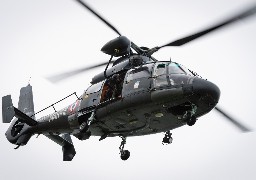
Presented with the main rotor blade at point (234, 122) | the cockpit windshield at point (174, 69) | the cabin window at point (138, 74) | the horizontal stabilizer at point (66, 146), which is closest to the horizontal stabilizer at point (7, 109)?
the horizontal stabilizer at point (66, 146)

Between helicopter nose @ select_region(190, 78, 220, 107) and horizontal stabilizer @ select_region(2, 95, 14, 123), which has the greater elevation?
helicopter nose @ select_region(190, 78, 220, 107)

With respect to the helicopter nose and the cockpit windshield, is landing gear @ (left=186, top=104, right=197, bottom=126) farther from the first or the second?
the cockpit windshield

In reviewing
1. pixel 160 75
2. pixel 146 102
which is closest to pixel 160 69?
pixel 160 75

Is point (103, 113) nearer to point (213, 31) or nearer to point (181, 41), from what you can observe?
point (181, 41)

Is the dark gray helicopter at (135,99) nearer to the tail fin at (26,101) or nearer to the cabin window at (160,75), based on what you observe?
the cabin window at (160,75)

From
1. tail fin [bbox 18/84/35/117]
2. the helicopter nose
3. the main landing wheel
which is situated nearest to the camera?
the helicopter nose

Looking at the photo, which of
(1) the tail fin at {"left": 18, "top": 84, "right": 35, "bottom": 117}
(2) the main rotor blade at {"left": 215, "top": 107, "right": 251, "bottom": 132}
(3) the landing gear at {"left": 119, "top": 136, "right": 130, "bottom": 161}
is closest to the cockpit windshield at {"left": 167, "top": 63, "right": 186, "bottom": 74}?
(2) the main rotor blade at {"left": 215, "top": 107, "right": 251, "bottom": 132}

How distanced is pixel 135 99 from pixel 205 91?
A: 2806 millimetres

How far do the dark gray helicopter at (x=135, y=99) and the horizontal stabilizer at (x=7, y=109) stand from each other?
2.04 feet

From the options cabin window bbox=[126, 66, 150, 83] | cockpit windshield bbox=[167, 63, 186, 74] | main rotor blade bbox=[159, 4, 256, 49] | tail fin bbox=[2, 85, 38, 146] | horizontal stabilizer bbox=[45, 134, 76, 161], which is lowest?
horizontal stabilizer bbox=[45, 134, 76, 161]

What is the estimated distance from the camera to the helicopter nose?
14.4m

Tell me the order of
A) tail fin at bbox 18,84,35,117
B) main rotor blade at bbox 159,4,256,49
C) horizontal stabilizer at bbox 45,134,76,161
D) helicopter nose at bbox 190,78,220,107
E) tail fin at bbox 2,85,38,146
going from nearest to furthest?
main rotor blade at bbox 159,4,256,49, helicopter nose at bbox 190,78,220,107, tail fin at bbox 2,85,38,146, horizontal stabilizer at bbox 45,134,76,161, tail fin at bbox 18,84,35,117

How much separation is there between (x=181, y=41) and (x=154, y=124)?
376 cm

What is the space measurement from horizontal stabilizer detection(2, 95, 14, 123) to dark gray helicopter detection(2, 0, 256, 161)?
24.4 inches
